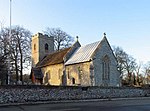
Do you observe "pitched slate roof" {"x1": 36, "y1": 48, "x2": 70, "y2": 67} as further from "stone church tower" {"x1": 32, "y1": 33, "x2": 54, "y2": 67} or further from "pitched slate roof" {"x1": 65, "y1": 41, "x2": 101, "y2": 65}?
"pitched slate roof" {"x1": 65, "y1": 41, "x2": 101, "y2": 65}

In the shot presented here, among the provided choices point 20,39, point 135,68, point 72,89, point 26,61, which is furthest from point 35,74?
point 135,68

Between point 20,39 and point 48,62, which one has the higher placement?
point 20,39

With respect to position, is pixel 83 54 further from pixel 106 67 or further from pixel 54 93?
pixel 54 93

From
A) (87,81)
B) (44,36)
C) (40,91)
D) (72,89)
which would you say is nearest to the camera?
(40,91)

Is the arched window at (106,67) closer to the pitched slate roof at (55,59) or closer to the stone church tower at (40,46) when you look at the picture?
the pitched slate roof at (55,59)

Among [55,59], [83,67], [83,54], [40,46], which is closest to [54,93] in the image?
[83,67]

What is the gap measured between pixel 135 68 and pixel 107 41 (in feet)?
103

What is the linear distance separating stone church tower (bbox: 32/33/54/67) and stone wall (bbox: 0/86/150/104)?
88.3ft

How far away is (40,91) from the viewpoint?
27.4 meters

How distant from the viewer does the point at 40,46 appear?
5741 centimetres

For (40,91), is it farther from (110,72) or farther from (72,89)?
(110,72)

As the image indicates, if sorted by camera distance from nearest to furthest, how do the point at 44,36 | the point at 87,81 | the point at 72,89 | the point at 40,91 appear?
the point at 40,91 < the point at 72,89 < the point at 87,81 < the point at 44,36

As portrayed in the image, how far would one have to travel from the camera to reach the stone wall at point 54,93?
2504cm

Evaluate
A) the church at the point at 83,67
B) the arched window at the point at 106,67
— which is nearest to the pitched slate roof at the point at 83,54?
the church at the point at 83,67
